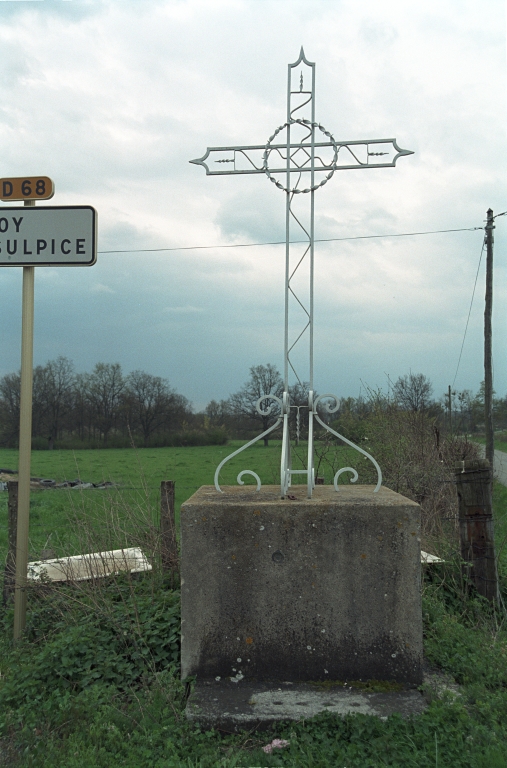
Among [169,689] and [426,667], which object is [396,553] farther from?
[169,689]

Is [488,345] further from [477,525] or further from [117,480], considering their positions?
[477,525]

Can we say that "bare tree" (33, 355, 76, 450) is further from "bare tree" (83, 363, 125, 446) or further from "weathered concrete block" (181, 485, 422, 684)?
"weathered concrete block" (181, 485, 422, 684)

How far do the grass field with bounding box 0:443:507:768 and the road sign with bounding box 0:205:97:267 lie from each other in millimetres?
2021

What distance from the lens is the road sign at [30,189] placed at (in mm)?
4242

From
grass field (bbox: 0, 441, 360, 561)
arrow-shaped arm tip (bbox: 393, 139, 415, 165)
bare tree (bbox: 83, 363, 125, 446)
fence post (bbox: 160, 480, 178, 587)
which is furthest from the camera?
bare tree (bbox: 83, 363, 125, 446)

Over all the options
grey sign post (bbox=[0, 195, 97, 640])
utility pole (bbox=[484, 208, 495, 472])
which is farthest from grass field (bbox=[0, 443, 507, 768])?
utility pole (bbox=[484, 208, 495, 472])

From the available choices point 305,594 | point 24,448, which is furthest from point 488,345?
point 305,594

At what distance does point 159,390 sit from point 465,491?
2634cm

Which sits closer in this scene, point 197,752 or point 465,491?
point 197,752

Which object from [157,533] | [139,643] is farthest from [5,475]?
[139,643]

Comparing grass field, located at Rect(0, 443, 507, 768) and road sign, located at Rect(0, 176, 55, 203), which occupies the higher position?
road sign, located at Rect(0, 176, 55, 203)

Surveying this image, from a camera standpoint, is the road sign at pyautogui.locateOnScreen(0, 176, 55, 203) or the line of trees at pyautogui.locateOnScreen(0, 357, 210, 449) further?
the line of trees at pyautogui.locateOnScreen(0, 357, 210, 449)

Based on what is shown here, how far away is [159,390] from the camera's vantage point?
30266mm

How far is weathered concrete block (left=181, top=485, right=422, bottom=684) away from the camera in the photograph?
314 cm
